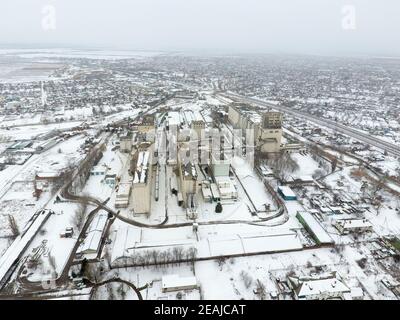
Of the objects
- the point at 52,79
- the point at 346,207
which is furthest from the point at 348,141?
the point at 52,79

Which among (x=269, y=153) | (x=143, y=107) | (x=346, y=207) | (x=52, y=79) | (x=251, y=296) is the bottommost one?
(x=251, y=296)

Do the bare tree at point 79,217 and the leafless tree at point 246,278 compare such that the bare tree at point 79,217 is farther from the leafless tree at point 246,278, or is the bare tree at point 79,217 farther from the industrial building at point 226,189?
the leafless tree at point 246,278

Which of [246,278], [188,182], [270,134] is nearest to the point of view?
[246,278]

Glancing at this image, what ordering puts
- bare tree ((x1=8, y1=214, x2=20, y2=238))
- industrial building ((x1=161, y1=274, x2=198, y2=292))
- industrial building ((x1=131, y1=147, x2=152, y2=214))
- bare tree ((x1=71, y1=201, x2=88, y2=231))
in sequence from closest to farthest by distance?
industrial building ((x1=161, y1=274, x2=198, y2=292)) → bare tree ((x1=8, y1=214, x2=20, y2=238)) → bare tree ((x1=71, y1=201, x2=88, y2=231)) → industrial building ((x1=131, y1=147, x2=152, y2=214))

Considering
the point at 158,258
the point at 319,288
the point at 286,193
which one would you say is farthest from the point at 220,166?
the point at 319,288

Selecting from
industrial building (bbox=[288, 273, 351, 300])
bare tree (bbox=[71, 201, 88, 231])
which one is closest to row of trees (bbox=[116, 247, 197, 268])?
bare tree (bbox=[71, 201, 88, 231])

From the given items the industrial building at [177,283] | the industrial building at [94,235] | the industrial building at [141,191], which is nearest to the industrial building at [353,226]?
the industrial building at [177,283]

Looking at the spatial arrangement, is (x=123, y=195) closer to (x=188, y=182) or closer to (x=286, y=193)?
(x=188, y=182)

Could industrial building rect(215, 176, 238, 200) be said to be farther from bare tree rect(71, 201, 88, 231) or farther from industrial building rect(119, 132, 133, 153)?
industrial building rect(119, 132, 133, 153)

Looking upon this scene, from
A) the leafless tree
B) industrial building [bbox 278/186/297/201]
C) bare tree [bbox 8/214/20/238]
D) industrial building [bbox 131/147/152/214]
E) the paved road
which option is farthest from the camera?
the paved road

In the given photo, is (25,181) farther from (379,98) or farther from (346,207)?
(379,98)


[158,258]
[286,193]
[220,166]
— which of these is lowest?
[158,258]
